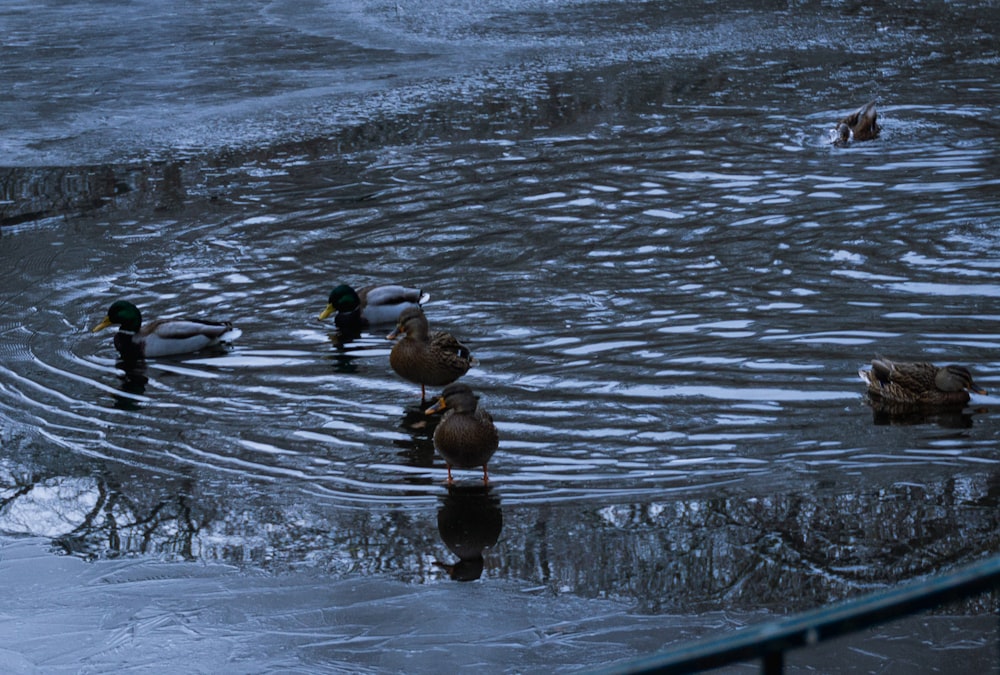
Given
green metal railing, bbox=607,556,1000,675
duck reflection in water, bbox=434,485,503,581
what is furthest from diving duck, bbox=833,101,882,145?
green metal railing, bbox=607,556,1000,675

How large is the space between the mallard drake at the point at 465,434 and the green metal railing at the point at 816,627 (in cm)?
469

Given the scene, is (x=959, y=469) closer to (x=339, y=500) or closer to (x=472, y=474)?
(x=472, y=474)

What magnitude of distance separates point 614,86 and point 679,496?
426 inches

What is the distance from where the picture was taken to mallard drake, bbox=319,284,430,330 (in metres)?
9.21

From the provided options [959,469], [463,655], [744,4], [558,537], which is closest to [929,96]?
[744,4]

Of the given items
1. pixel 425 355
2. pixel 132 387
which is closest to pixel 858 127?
pixel 425 355

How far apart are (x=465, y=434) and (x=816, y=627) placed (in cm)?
477

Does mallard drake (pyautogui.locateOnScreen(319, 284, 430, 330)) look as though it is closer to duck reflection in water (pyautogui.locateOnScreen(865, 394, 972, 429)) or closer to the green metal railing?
duck reflection in water (pyautogui.locateOnScreen(865, 394, 972, 429))

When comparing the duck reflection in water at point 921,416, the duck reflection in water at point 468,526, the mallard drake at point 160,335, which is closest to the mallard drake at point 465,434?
the duck reflection in water at point 468,526

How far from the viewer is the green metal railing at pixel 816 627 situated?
5.57 feet

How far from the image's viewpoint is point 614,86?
16359 millimetres

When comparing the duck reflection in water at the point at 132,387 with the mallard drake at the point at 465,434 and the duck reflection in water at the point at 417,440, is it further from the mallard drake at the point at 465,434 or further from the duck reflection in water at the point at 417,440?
the mallard drake at the point at 465,434

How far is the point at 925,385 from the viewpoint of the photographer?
23.5 feet

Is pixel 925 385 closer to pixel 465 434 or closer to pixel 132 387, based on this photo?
pixel 465 434
